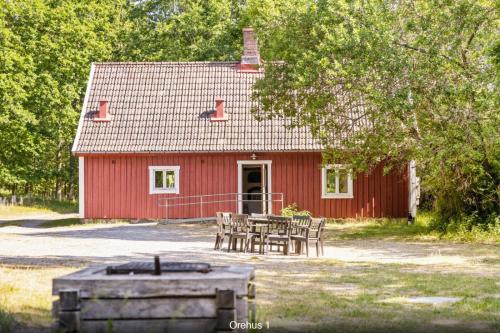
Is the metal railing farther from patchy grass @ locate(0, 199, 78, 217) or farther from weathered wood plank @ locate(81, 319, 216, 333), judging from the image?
weathered wood plank @ locate(81, 319, 216, 333)

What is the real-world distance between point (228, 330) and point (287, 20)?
18.5 metres

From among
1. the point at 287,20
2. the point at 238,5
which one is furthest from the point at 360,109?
the point at 238,5

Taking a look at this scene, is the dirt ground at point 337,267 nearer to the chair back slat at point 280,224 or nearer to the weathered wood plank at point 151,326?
the chair back slat at point 280,224

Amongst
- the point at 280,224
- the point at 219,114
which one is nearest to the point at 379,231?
the point at 280,224

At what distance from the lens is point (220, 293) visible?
299 inches

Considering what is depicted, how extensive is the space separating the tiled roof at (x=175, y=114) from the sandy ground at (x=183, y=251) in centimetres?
580

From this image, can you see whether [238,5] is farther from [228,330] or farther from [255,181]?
[228,330]

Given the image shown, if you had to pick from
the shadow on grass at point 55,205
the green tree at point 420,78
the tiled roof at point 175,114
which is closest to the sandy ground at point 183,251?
the green tree at point 420,78

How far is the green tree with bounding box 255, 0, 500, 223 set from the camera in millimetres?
22297

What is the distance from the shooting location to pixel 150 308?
767 centimetres

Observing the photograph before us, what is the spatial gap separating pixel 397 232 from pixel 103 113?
13549mm

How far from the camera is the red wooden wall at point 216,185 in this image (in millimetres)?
32969

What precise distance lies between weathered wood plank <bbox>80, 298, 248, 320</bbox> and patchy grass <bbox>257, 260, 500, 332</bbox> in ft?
5.23

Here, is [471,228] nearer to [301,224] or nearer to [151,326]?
[301,224]
